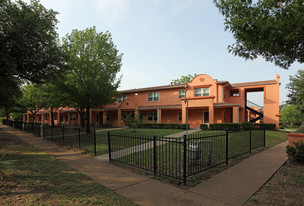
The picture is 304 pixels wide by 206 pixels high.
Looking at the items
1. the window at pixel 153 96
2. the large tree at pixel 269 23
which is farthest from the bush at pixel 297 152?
the window at pixel 153 96

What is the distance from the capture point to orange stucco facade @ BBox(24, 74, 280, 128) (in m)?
19.2

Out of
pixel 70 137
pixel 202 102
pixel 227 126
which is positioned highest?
pixel 202 102

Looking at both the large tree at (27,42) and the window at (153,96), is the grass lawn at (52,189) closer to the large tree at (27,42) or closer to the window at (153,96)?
the large tree at (27,42)

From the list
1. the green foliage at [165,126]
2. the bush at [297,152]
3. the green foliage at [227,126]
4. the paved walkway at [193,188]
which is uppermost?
the bush at [297,152]

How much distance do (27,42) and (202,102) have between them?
16499 mm

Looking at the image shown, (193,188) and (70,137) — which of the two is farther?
(70,137)

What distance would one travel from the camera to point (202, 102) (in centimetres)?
1897

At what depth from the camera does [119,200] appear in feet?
11.2

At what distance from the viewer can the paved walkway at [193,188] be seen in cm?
344

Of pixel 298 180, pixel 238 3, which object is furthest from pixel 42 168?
pixel 238 3

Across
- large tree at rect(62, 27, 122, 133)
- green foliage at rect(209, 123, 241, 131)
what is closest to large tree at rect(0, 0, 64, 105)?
large tree at rect(62, 27, 122, 133)

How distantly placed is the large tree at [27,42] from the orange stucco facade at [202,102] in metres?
11.4

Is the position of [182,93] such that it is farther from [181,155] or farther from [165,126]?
[181,155]

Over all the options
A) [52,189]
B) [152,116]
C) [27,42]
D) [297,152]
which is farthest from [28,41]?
[152,116]
